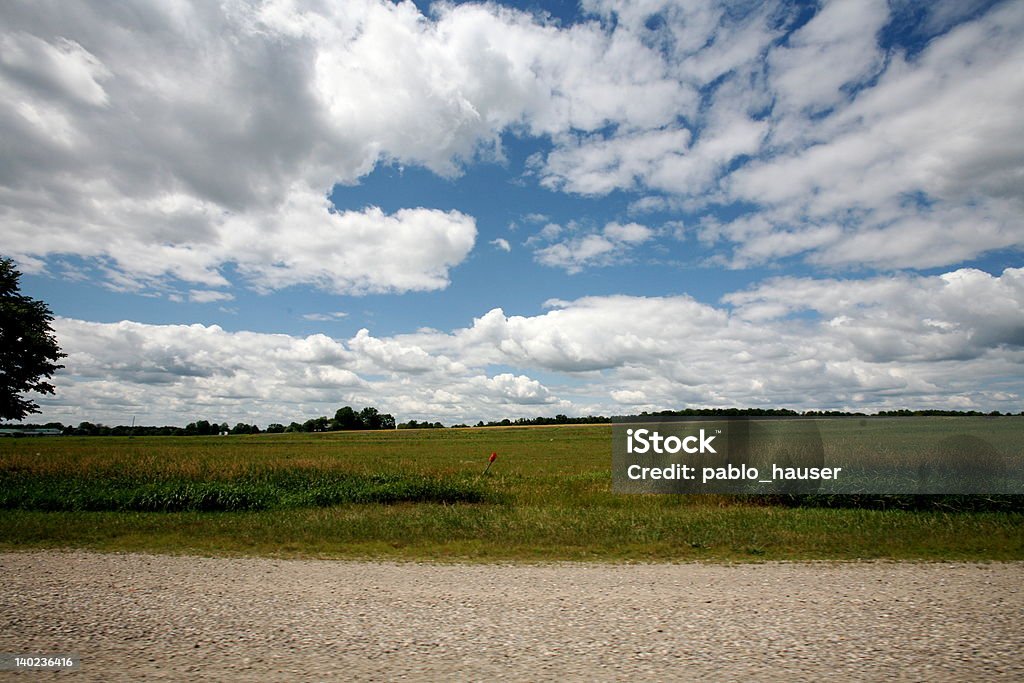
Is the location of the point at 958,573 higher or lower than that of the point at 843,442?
lower

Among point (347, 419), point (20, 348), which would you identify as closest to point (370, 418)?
point (347, 419)

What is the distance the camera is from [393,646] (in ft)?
20.5

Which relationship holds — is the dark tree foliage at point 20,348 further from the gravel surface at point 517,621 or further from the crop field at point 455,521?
the gravel surface at point 517,621

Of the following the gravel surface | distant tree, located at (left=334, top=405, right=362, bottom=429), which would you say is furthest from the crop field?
distant tree, located at (left=334, top=405, right=362, bottom=429)

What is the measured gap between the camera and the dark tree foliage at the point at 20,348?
29344 mm

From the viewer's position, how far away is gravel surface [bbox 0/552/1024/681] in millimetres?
5664

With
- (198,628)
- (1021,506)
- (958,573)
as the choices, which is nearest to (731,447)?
(1021,506)

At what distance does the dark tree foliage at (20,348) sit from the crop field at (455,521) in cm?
859

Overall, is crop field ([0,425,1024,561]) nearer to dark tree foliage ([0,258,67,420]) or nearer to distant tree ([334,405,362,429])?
dark tree foliage ([0,258,67,420])

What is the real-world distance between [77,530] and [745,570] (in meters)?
15.3

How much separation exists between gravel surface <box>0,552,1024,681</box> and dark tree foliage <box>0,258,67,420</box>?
26.2 m

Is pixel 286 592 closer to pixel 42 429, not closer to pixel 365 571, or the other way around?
pixel 365 571

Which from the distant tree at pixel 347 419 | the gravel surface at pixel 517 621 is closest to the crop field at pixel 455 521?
the gravel surface at pixel 517 621

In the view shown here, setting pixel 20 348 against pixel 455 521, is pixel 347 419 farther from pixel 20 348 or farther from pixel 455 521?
pixel 455 521
